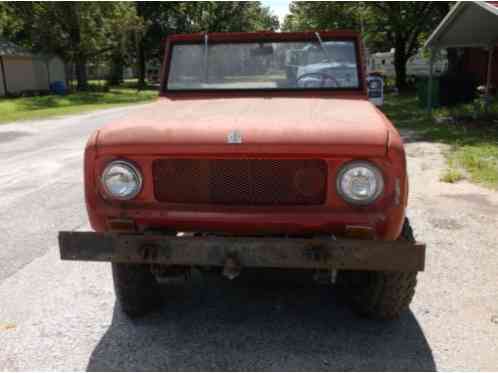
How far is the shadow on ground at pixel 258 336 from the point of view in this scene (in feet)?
9.86

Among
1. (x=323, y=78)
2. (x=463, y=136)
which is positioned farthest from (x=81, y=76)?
(x=323, y=78)

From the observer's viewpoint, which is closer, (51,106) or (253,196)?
(253,196)

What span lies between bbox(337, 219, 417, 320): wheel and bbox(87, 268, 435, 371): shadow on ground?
0.12 meters

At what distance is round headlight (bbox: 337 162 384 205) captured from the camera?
2762 mm

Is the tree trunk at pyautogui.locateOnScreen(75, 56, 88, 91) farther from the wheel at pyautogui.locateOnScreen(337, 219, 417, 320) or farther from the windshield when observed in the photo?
the wheel at pyautogui.locateOnScreen(337, 219, 417, 320)

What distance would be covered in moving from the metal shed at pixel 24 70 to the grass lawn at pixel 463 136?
21859 millimetres

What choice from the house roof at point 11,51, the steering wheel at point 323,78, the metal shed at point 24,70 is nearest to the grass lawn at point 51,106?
the metal shed at point 24,70

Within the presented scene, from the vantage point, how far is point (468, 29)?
1524 cm

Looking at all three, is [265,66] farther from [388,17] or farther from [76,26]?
[76,26]

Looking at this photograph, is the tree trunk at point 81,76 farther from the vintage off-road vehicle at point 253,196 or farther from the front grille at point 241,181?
the front grille at point 241,181

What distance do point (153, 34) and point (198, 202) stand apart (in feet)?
145

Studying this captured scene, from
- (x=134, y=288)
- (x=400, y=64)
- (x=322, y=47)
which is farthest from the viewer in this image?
(x=400, y=64)

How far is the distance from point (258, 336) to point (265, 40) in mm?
2424

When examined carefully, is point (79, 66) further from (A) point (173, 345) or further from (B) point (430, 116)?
(A) point (173, 345)
